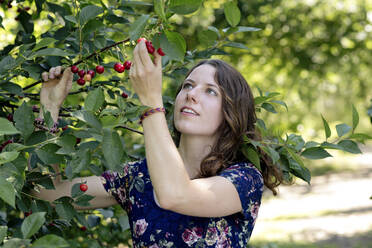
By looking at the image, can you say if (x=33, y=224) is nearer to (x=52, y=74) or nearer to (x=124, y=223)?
(x=52, y=74)

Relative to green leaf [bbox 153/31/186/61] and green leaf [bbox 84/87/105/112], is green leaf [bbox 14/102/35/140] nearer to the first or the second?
green leaf [bbox 84/87/105/112]

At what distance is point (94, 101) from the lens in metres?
1.30

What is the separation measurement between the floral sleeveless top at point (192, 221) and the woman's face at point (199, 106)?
0.64 ft

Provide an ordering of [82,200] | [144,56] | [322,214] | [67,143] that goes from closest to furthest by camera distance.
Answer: [67,143] < [144,56] < [82,200] < [322,214]

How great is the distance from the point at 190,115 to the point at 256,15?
19.1 feet

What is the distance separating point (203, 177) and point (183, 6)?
92cm

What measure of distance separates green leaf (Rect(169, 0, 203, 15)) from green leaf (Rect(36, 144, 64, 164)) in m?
0.51

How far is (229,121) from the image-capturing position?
1989mm

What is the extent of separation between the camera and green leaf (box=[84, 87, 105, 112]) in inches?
50.9

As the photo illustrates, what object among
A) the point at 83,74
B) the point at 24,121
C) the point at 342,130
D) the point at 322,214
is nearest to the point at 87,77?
the point at 83,74

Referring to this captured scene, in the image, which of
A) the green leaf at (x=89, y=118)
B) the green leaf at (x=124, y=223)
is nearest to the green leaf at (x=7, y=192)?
the green leaf at (x=89, y=118)

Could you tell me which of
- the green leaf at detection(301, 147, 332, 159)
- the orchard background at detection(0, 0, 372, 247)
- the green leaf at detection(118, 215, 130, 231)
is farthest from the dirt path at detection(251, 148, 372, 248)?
the green leaf at detection(301, 147, 332, 159)

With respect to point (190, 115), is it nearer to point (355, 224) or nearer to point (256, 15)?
point (256, 15)

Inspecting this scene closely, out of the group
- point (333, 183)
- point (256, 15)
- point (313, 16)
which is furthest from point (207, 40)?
point (333, 183)
